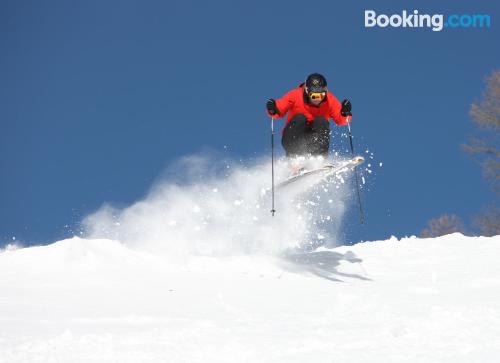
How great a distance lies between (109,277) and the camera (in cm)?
684

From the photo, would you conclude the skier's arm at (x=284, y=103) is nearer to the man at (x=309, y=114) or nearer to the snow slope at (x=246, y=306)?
the man at (x=309, y=114)

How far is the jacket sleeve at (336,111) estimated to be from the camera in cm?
909

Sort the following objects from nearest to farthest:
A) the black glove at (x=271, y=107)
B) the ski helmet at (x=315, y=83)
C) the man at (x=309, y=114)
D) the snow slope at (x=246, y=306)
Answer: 1. the snow slope at (x=246, y=306)
2. the ski helmet at (x=315, y=83)
3. the man at (x=309, y=114)
4. the black glove at (x=271, y=107)

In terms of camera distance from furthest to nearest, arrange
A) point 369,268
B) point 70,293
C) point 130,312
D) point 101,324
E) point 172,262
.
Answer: point 369,268, point 172,262, point 70,293, point 130,312, point 101,324

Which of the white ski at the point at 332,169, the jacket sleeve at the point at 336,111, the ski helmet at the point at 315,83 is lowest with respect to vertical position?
the white ski at the point at 332,169

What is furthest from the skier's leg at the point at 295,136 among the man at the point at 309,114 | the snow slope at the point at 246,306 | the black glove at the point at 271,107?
the snow slope at the point at 246,306

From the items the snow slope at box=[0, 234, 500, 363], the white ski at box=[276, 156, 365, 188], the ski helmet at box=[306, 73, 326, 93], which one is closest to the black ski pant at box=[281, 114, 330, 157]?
the white ski at box=[276, 156, 365, 188]

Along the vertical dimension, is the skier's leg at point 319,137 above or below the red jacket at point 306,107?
below

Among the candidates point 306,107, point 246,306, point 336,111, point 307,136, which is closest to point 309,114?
point 306,107

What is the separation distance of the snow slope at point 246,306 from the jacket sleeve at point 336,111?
2054 mm

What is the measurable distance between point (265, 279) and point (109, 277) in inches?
Result: 67.6

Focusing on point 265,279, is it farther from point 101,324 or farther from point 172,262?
point 101,324

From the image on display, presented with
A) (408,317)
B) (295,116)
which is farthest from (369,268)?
(408,317)

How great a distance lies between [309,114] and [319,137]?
35 centimetres
